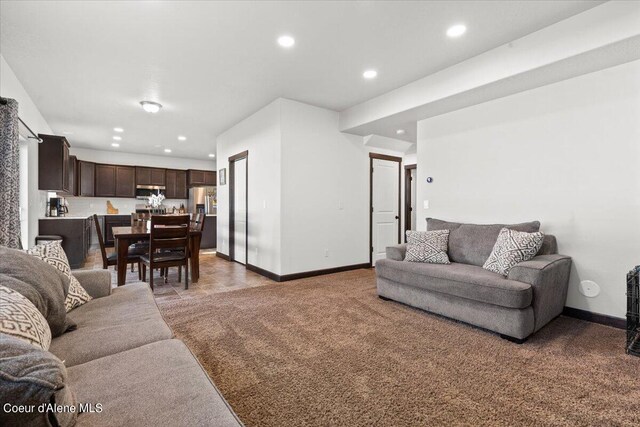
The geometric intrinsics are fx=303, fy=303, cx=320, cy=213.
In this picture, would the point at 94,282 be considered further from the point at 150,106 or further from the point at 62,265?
the point at 150,106

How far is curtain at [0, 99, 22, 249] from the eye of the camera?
9.95 feet

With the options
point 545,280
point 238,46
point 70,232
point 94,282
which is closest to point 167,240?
point 94,282

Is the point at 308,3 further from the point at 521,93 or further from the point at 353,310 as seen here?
the point at 353,310

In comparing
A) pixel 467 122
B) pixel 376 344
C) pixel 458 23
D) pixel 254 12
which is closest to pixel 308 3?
pixel 254 12

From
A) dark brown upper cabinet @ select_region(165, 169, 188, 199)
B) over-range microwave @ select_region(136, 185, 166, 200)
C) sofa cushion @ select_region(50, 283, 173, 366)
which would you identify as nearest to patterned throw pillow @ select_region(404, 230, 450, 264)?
sofa cushion @ select_region(50, 283, 173, 366)

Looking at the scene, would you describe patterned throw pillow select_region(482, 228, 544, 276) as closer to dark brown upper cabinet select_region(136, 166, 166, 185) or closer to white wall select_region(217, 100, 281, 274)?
white wall select_region(217, 100, 281, 274)

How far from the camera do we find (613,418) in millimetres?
1554

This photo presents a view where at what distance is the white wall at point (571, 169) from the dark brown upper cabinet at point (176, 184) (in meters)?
7.90

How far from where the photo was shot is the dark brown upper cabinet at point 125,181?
8.26 m

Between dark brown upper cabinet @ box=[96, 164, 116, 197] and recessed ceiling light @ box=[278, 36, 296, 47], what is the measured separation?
7.40 meters

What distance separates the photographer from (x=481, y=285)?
2.53 metres

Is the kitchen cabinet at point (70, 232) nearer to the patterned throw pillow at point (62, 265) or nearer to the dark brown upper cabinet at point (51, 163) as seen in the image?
the dark brown upper cabinet at point (51, 163)

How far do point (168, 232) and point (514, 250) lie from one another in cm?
381

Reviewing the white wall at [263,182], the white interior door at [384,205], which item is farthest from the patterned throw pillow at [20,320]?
the white interior door at [384,205]
